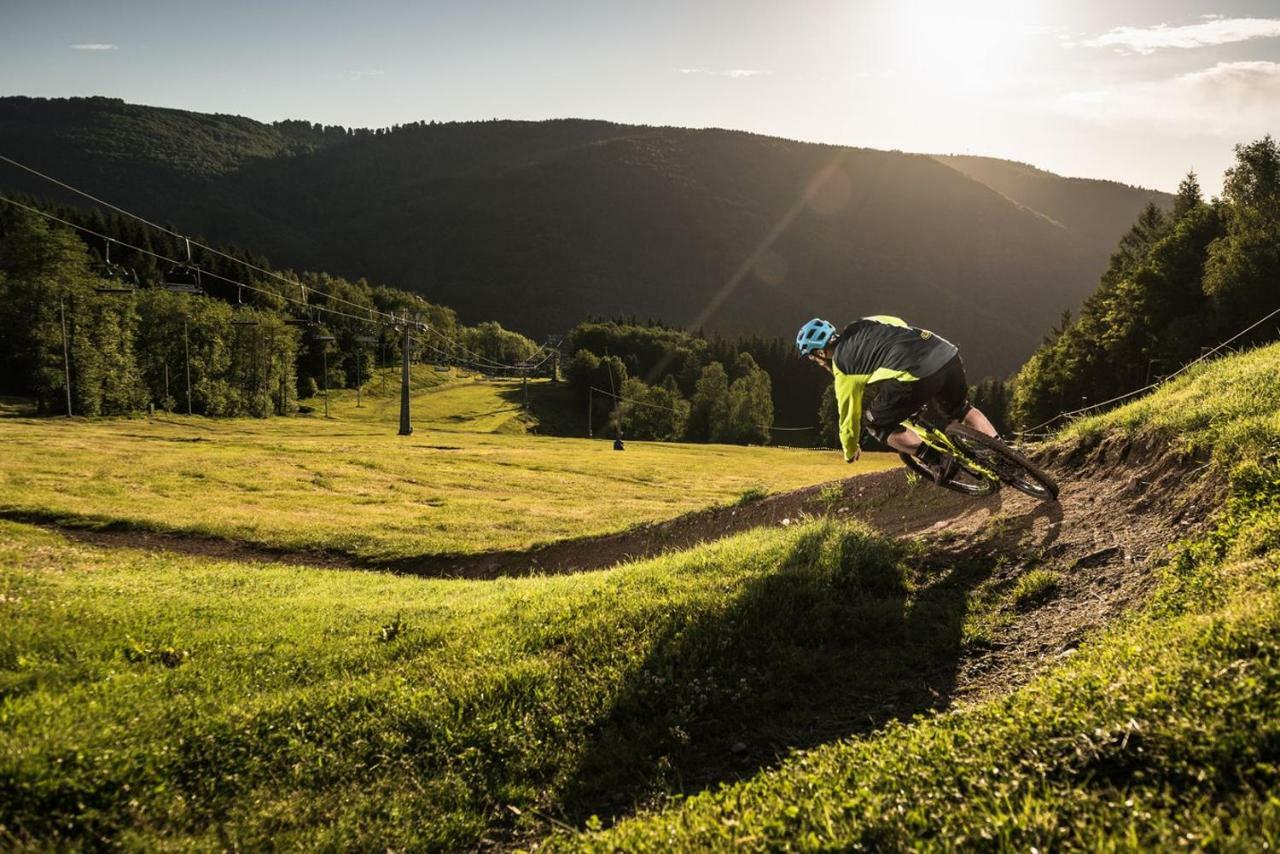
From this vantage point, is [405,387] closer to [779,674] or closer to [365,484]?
[365,484]

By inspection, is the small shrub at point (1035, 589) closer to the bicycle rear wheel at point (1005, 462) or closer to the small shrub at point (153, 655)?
the bicycle rear wheel at point (1005, 462)

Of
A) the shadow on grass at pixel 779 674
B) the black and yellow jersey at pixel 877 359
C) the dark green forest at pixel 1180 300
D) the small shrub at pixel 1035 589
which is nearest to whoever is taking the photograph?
the shadow on grass at pixel 779 674

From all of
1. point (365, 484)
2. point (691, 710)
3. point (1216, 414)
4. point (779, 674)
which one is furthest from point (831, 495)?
point (365, 484)

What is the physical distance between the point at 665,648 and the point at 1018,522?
5.96 meters

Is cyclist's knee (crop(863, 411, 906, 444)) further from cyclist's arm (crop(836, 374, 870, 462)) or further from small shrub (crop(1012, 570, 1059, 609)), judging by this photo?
small shrub (crop(1012, 570, 1059, 609))

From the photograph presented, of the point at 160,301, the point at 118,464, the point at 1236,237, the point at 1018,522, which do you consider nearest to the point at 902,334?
the point at 1018,522

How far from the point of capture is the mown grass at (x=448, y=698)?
A: 18.6 ft

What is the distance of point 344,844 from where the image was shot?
17.6 feet

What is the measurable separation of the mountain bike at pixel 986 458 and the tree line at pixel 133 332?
5211 cm

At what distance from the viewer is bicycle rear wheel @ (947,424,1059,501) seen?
10594mm

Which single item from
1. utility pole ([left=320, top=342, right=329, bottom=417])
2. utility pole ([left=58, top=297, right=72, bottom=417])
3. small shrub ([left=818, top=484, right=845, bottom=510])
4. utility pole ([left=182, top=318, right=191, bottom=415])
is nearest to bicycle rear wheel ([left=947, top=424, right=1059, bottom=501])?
small shrub ([left=818, top=484, right=845, bottom=510])

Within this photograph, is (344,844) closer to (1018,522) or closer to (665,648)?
(665,648)

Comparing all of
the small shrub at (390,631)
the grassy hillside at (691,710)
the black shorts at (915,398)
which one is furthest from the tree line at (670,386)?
the grassy hillside at (691,710)

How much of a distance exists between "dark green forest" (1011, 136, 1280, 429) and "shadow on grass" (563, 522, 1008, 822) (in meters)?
43.7
